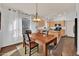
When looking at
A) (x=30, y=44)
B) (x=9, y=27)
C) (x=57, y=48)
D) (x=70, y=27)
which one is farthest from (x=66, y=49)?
(x=9, y=27)

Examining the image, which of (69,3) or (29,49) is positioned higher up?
(69,3)

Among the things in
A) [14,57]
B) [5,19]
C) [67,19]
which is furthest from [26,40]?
[67,19]

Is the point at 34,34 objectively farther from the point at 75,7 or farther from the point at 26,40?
the point at 75,7

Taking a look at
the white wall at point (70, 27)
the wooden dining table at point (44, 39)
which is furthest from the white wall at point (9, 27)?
the white wall at point (70, 27)

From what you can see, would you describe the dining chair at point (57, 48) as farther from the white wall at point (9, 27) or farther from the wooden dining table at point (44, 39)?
the white wall at point (9, 27)

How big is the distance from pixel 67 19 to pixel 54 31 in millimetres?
298

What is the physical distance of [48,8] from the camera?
203 cm

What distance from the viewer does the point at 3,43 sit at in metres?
2.00

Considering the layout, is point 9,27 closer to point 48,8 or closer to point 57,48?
point 48,8

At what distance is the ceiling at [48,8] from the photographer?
2.01 m

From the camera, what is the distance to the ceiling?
6.61 ft

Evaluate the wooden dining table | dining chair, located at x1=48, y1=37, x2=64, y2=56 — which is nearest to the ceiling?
the wooden dining table

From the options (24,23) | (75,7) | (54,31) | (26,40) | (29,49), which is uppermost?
(75,7)

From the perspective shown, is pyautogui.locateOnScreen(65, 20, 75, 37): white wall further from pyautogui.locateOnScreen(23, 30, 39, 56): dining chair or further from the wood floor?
pyautogui.locateOnScreen(23, 30, 39, 56): dining chair
